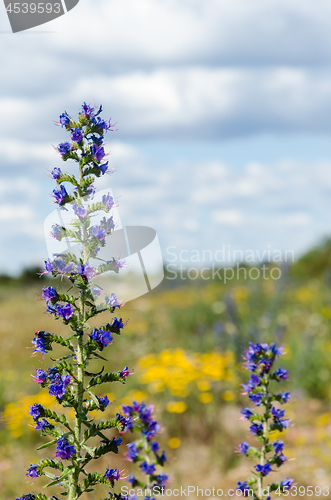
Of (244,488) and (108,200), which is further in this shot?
(244,488)

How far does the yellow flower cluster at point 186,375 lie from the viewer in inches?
331

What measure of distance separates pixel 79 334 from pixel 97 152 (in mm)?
826

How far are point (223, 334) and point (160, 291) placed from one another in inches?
615

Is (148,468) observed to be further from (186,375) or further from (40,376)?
(186,375)

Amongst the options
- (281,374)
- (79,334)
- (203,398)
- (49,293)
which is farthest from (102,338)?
(203,398)

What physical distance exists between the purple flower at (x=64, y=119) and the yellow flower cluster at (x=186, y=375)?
21.1 feet

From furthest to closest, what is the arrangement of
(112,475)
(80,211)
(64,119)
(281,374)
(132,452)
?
(132,452), (281,374), (64,119), (80,211), (112,475)

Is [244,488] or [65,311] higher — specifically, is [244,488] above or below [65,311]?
below

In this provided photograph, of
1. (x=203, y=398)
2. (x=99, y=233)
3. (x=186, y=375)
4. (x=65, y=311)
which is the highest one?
(x=99, y=233)

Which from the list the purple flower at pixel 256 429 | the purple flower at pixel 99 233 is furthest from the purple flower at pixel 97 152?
the purple flower at pixel 256 429

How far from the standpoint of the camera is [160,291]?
25625mm

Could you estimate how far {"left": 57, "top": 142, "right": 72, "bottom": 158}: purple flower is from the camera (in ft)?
7.42

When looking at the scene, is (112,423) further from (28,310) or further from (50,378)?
(28,310)

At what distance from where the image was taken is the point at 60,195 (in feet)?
7.41
